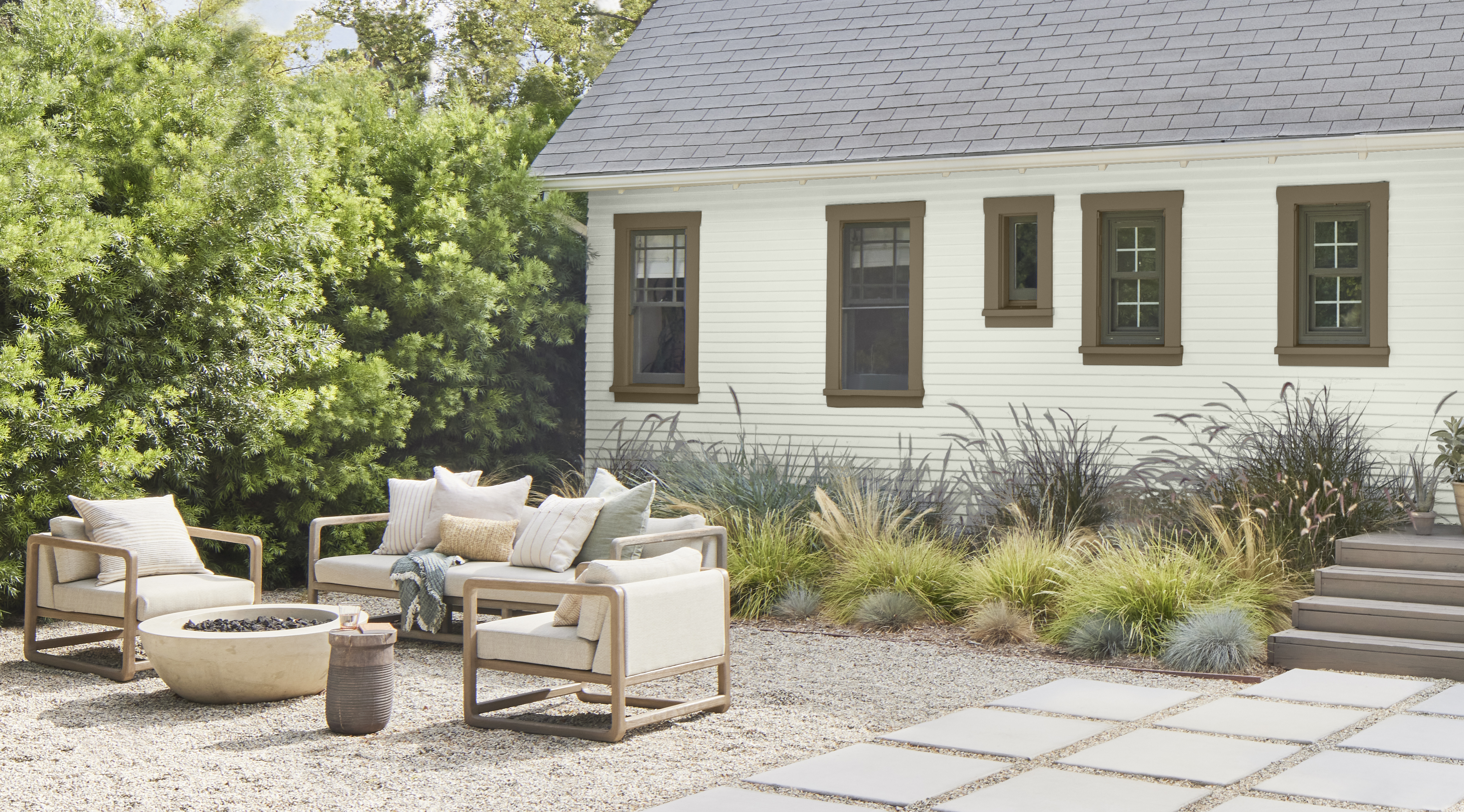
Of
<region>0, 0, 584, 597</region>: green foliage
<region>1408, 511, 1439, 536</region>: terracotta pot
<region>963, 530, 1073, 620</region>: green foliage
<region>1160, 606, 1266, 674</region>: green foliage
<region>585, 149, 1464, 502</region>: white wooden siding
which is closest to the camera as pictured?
<region>1160, 606, 1266, 674</region>: green foliage

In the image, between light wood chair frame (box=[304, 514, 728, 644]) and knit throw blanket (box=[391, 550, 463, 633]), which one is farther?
knit throw blanket (box=[391, 550, 463, 633])

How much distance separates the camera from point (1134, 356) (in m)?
10.9

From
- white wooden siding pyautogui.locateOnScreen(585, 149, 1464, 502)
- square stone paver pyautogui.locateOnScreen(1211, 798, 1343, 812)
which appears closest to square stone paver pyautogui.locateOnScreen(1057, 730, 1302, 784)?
square stone paver pyautogui.locateOnScreen(1211, 798, 1343, 812)

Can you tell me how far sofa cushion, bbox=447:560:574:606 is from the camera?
736cm

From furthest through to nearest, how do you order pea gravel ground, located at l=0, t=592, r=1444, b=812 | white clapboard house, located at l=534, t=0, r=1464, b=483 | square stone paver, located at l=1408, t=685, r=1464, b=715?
white clapboard house, located at l=534, t=0, r=1464, b=483
square stone paver, located at l=1408, t=685, r=1464, b=715
pea gravel ground, located at l=0, t=592, r=1444, b=812

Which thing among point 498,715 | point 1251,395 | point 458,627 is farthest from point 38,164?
point 1251,395

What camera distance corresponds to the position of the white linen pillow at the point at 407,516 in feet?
27.3

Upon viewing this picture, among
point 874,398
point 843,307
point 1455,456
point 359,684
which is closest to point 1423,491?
point 1455,456

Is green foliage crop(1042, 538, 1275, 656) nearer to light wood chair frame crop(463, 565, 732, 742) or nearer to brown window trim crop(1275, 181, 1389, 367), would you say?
brown window trim crop(1275, 181, 1389, 367)

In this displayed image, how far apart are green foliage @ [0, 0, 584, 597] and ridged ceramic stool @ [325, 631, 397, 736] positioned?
2949 millimetres

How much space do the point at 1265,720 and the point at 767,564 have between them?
384cm

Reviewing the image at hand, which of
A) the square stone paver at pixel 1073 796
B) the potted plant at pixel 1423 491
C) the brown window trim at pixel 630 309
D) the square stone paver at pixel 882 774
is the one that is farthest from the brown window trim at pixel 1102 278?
the square stone paver at pixel 1073 796

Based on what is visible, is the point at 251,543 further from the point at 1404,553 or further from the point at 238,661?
the point at 1404,553

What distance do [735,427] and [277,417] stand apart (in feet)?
14.2
